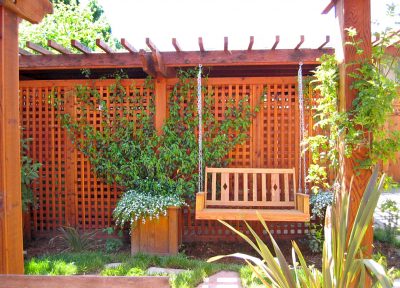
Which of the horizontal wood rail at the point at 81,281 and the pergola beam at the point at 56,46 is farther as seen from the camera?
the pergola beam at the point at 56,46

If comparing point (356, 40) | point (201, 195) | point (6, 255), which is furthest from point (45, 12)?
point (201, 195)

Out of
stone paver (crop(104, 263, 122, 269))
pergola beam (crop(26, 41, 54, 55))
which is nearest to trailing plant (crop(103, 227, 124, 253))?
stone paver (crop(104, 263, 122, 269))

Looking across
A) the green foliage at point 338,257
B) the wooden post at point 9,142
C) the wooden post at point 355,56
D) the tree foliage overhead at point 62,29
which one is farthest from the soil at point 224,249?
the tree foliage overhead at point 62,29

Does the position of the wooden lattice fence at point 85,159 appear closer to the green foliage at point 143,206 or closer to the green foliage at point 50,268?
the green foliage at point 143,206

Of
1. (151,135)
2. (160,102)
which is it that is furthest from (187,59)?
(151,135)

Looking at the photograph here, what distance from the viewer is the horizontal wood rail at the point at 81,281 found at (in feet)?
4.49

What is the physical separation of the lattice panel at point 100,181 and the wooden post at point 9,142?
315 centimetres

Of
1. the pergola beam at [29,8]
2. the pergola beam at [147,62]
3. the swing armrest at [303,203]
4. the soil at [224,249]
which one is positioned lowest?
the soil at [224,249]

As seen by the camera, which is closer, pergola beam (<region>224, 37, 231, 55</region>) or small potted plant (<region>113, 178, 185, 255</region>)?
pergola beam (<region>224, 37, 231, 55</region>)

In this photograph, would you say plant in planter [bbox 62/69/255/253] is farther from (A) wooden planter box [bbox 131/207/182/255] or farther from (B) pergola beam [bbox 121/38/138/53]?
(B) pergola beam [bbox 121/38/138/53]

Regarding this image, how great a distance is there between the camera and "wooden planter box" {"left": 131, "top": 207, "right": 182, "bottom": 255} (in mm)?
4840

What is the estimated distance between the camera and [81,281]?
1.42 meters

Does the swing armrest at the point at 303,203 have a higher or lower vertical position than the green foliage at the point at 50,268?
higher

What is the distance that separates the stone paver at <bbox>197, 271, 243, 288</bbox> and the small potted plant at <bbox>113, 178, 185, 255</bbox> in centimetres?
104
